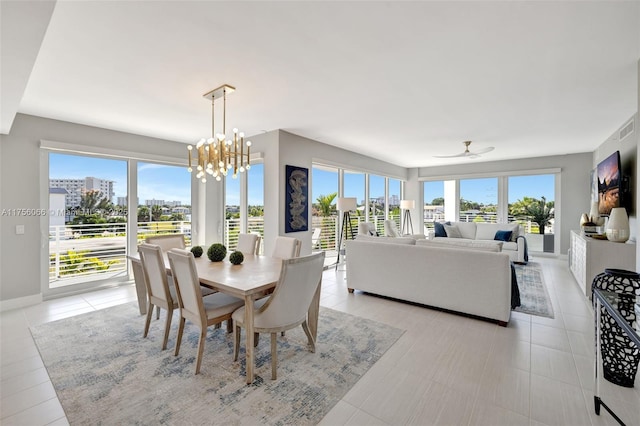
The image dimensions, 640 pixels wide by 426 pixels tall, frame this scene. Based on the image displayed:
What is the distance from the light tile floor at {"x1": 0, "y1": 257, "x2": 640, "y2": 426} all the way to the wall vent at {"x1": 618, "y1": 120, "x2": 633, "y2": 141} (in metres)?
2.53

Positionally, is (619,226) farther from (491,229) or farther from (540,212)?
(540,212)

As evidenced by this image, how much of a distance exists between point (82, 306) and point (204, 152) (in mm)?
2723

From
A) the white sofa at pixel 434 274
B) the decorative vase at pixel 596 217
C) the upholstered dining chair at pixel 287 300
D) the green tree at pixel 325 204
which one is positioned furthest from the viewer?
the green tree at pixel 325 204

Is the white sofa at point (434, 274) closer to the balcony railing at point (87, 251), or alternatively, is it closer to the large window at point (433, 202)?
the balcony railing at point (87, 251)

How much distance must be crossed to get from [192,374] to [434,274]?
2657 millimetres

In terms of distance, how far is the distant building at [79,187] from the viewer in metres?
4.05

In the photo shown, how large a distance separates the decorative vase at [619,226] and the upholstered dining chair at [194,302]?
4485mm

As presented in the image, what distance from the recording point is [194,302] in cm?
221

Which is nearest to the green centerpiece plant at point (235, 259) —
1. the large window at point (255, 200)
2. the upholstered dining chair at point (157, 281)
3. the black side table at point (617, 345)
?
the upholstered dining chair at point (157, 281)

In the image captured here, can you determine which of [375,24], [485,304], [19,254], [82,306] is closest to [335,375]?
[485,304]

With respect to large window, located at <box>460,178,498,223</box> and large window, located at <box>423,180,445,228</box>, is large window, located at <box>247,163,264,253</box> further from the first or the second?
large window, located at <box>460,178,498,223</box>

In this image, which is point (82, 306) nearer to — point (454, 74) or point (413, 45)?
point (413, 45)

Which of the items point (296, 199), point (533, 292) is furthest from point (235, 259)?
point (533, 292)

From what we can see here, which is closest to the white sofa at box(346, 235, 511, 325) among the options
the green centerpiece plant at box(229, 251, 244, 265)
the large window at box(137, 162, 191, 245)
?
the green centerpiece plant at box(229, 251, 244, 265)
